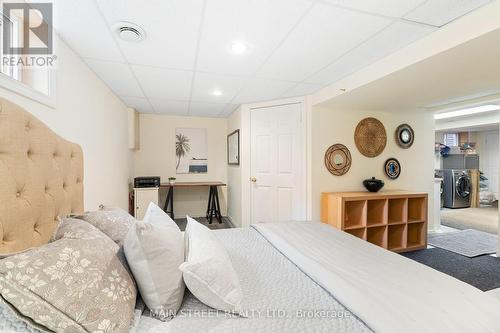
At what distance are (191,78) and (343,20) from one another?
166cm

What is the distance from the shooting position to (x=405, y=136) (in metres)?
3.54

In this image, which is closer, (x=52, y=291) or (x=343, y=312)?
(x=52, y=291)

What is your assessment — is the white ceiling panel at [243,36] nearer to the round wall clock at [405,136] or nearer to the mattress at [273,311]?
the mattress at [273,311]

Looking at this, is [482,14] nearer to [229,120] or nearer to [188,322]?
[188,322]

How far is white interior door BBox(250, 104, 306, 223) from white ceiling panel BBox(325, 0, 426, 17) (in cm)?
190

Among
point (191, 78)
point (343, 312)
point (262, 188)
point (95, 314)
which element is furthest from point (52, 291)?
point (262, 188)

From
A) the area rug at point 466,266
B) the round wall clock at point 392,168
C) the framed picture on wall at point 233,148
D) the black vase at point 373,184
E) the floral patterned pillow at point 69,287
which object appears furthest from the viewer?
the framed picture on wall at point 233,148

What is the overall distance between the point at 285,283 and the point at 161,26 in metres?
1.80

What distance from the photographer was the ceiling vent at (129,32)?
1.54m

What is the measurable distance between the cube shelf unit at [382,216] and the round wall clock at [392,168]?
0.43 m

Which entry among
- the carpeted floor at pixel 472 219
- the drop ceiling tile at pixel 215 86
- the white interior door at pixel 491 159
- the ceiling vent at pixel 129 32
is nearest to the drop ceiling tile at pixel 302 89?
the drop ceiling tile at pixel 215 86

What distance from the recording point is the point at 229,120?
4.66 meters

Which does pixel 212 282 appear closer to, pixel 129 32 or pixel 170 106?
pixel 129 32

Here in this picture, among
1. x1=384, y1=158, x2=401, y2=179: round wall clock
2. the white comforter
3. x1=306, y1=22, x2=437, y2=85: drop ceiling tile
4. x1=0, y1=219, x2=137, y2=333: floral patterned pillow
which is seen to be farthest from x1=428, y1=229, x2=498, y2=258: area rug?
x1=0, y1=219, x2=137, y2=333: floral patterned pillow
